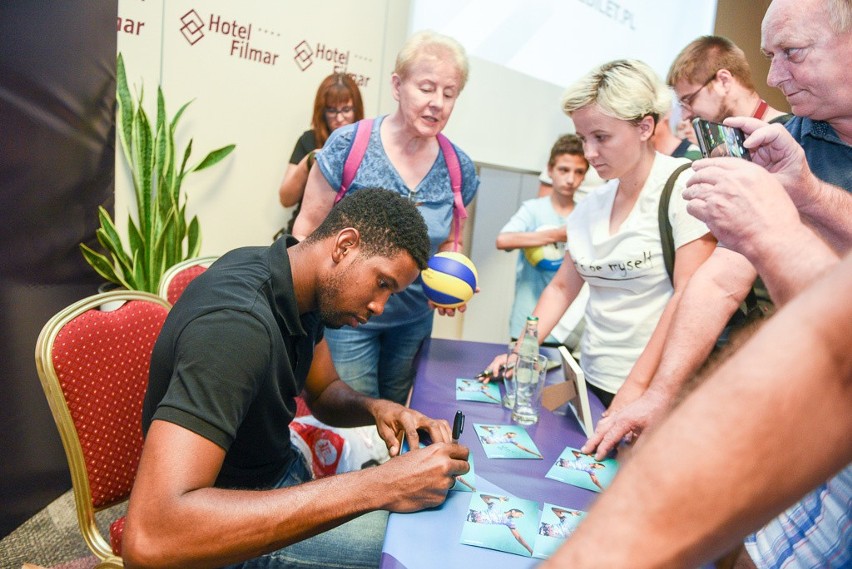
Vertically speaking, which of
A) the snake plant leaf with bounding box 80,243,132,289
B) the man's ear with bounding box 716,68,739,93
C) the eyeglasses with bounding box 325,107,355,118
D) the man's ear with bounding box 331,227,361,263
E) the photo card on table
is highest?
the man's ear with bounding box 716,68,739,93

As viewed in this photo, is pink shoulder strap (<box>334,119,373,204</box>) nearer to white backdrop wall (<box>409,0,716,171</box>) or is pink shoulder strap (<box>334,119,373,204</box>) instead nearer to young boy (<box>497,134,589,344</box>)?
young boy (<box>497,134,589,344</box>)

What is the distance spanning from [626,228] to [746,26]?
4.28 metres

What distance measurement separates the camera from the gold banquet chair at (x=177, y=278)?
211cm

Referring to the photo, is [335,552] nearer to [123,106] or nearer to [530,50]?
[123,106]

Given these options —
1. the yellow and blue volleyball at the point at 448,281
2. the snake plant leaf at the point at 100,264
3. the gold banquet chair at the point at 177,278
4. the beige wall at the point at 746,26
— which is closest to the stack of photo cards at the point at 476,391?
the yellow and blue volleyball at the point at 448,281

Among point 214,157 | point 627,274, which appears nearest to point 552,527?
point 627,274

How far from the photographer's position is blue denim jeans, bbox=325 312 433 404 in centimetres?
235

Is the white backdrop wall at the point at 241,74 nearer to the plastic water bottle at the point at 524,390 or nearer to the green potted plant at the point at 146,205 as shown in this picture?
the green potted plant at the point at 146,205

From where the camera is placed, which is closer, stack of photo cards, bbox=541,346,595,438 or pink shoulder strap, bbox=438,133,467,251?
stack of photo cards, bbox=541,346,595,438

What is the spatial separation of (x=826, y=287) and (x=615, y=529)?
0.74 feet

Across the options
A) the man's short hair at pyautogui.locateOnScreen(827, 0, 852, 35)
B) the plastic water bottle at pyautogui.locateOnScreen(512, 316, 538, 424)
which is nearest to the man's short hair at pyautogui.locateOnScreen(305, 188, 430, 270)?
the plastic water bottle at pyautogui.locateOnScreen(512, 316, 538, 424)

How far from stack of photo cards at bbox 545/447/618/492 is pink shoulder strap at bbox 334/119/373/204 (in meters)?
1.31

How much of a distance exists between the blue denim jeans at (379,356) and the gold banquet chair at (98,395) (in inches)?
30.3

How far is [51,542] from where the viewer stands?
2.41 metres
